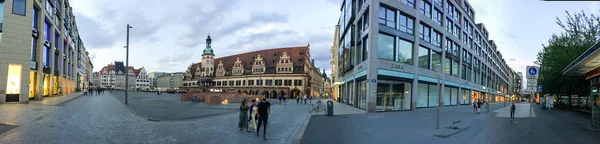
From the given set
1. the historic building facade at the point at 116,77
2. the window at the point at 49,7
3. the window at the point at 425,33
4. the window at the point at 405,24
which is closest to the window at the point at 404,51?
the window at the point at 405,24

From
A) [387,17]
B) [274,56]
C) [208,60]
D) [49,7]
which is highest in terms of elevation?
[49,7]

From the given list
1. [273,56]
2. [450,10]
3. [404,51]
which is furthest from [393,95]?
[273,56]

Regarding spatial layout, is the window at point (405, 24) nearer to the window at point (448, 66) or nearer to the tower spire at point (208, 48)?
the window at point (448, 66)

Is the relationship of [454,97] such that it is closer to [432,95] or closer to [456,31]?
[456,31]

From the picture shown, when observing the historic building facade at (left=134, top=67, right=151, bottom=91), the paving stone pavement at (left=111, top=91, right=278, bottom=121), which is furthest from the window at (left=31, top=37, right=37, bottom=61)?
the historic building facade at (left=134, top=67, right=151, bottom=91)

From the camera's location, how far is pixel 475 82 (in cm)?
5919

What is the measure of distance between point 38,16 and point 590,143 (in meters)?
40.0

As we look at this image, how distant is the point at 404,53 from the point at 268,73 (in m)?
61.7

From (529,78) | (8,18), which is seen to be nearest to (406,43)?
(529,78)

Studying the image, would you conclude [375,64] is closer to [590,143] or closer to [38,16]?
[590,143]

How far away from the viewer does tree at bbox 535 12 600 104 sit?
29.2 metres

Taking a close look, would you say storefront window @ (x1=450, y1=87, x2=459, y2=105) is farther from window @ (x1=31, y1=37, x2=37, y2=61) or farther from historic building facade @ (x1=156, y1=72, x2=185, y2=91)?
historic building facade @ (x1=156, y1=72, x2=185, y2=91)

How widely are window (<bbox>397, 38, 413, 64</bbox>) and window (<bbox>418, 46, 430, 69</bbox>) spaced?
1.99 meters

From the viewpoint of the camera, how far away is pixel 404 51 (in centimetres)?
3064
